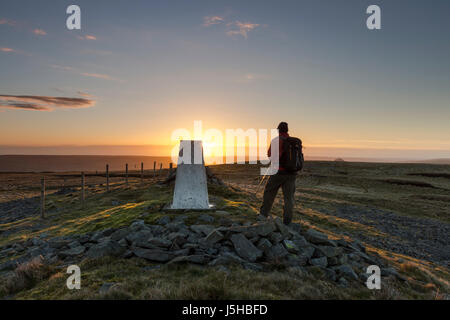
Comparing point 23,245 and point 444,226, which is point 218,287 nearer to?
point 23,245

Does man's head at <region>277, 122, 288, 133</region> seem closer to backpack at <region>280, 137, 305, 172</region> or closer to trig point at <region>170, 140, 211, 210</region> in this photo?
backpack at <region>280, 137, 305, 172</region>

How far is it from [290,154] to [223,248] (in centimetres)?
409

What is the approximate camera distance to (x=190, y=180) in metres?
12.3

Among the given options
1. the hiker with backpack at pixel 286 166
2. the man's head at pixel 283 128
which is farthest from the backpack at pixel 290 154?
the man's head at pixel 283 128

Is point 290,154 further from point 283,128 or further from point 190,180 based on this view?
point 190,180

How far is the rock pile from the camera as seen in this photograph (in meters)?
7.12

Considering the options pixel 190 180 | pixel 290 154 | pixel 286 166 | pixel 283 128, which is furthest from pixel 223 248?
pixel 190 180

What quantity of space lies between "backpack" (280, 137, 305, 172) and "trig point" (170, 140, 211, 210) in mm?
4299

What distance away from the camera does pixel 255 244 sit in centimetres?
783

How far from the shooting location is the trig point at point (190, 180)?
12133mm

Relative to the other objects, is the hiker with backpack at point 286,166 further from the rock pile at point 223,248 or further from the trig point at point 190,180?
the trig point at point 190,180

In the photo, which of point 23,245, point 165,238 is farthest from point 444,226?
point 23,245

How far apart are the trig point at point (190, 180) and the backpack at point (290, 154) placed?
14.1 ft
